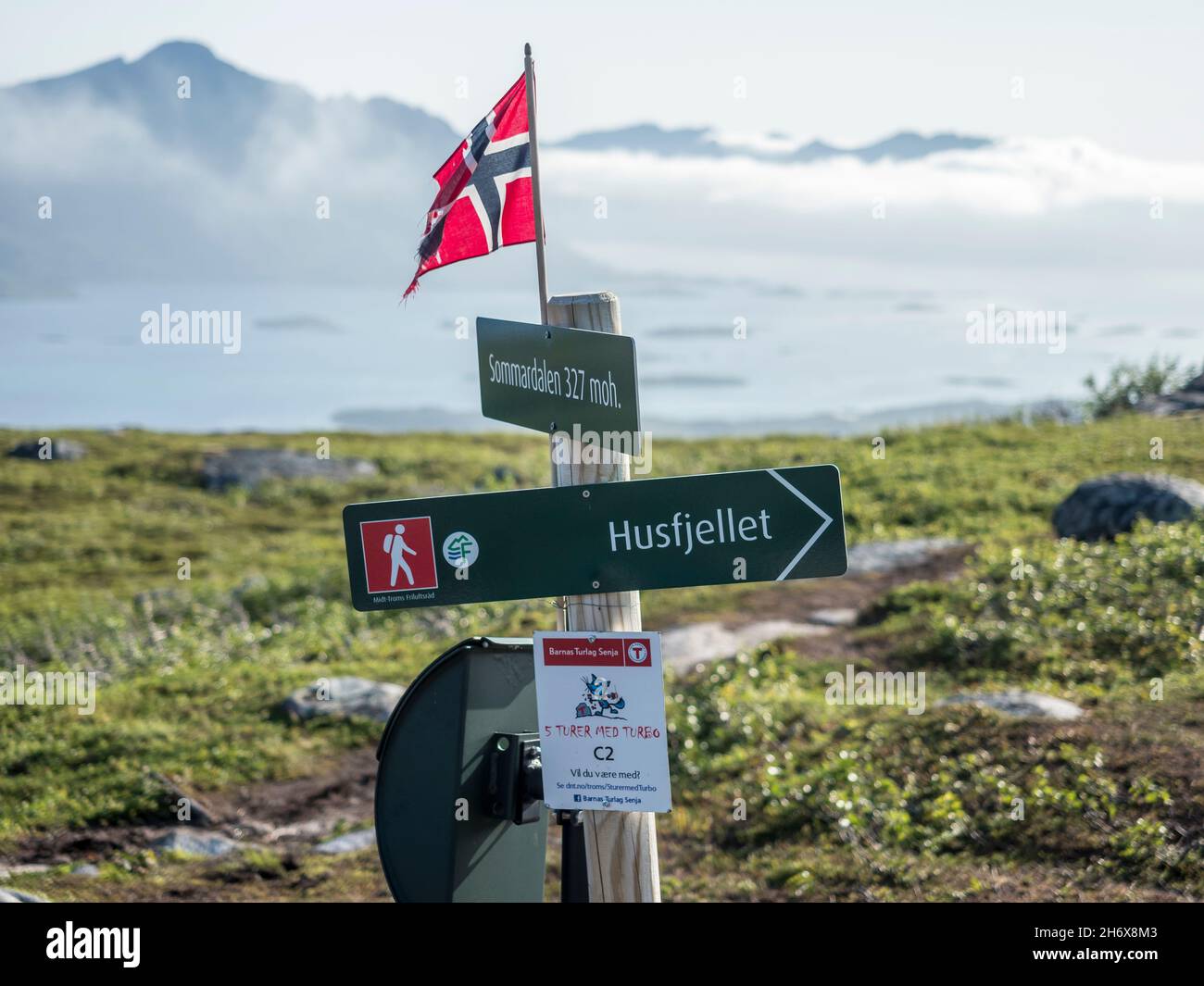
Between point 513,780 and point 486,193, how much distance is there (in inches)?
78.1

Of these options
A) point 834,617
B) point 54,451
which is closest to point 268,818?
point 834,617

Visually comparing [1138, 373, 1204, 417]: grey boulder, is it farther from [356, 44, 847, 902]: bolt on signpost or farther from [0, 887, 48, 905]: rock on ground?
[356, 44, 847, 902]: bolt on signpost

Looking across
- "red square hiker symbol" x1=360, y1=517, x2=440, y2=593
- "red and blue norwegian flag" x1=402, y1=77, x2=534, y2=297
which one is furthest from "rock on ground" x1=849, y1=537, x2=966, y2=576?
"red square hiker symbol" x1=360, y1=517, x2=440, y2=593

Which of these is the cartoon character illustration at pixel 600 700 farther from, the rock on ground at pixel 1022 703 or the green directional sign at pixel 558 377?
the rock on ground at pixel 1022 703

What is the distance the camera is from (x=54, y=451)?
3125 cm

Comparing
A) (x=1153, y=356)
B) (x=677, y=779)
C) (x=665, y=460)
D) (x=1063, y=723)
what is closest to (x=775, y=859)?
(x=677, y=779)

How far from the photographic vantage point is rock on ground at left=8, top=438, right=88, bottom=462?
3089cm

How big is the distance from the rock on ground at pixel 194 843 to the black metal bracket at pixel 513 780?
4.42 meters

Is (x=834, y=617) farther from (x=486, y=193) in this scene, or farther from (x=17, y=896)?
(x=486, y=193)

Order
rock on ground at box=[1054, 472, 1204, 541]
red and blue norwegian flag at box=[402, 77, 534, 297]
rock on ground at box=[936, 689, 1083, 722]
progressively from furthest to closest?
1. rock on ground at box=[1054, 472, 1204, 541]
2. rock on ground at box=[936, 689, 1083, 722]
3. red and blue norwegian flag at box=[402, 77, 534, 297]

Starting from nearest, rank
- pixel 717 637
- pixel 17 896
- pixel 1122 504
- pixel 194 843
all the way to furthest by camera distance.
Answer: pixel 17 896, pixel 194 843, pixel 717 637, pixel 1122 504

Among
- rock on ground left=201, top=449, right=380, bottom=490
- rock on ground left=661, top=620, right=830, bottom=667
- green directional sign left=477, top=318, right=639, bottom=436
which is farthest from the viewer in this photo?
rock on ground left=201, top=449, right=380, bottom=490

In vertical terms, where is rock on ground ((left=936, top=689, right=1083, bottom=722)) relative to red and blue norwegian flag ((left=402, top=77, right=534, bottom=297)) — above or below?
below

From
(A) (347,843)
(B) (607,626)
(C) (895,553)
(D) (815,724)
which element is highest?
(B) (607,626)
